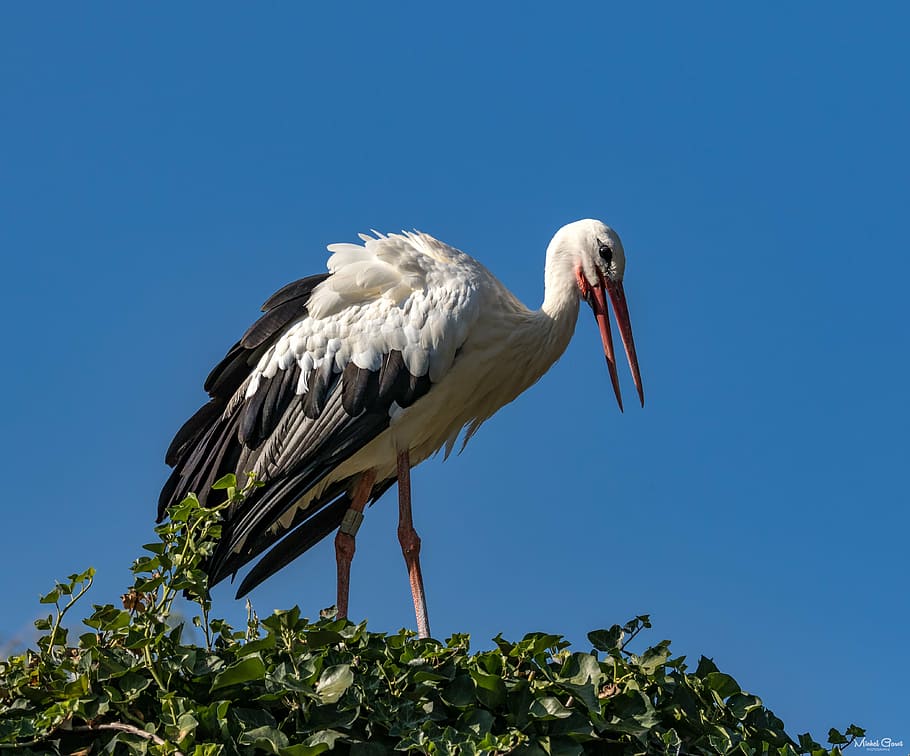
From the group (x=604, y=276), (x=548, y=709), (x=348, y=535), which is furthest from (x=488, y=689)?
(x=604, y=276)

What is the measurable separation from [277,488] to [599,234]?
229 cm

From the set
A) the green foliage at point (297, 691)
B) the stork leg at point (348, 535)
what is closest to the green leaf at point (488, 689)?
the green foliage at point (297, 691)

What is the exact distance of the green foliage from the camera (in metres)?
3.46

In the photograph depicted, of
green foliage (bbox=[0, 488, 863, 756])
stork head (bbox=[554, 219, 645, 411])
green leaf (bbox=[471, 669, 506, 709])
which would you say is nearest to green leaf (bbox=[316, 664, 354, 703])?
green foliage (bbox=[0, 488, 863, 756])

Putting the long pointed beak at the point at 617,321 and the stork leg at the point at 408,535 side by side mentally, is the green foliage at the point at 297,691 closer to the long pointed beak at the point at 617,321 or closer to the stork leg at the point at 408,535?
the stork leg at the point at 408,535

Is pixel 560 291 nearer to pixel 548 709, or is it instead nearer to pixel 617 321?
pixel 617 321

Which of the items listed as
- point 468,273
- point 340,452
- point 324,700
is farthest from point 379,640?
point 468,273

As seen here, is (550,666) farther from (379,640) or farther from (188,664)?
(188,664)

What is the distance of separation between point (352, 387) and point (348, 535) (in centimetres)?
90

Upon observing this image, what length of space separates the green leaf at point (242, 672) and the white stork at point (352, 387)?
9.95 feet

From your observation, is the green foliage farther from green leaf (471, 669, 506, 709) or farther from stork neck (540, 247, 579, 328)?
stork neck (540, 247, 579, 328)

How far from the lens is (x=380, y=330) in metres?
6.82

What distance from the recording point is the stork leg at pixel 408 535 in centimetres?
687

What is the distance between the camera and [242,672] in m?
3.54
